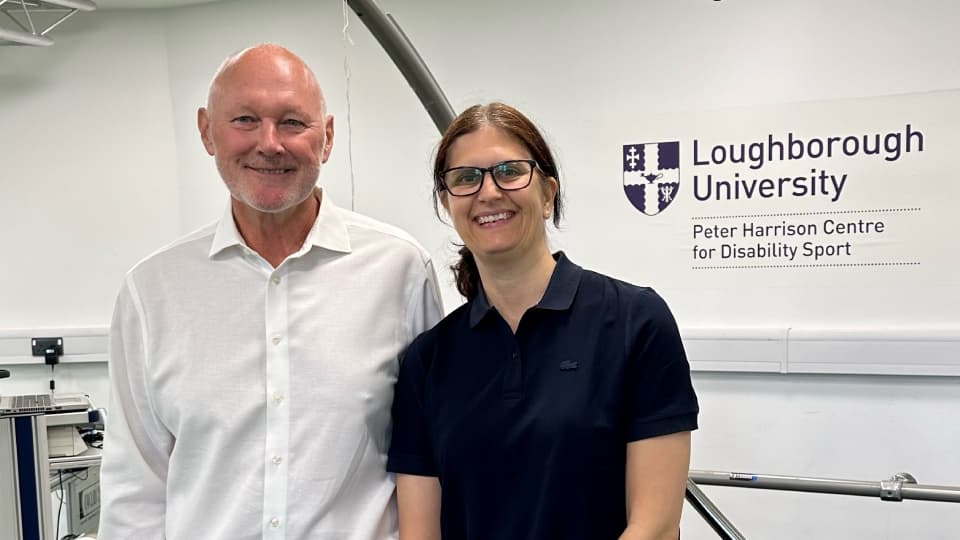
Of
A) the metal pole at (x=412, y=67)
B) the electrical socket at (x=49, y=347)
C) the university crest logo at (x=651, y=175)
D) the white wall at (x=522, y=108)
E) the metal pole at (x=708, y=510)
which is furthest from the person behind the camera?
the electrical socket at (x=49, y=347)

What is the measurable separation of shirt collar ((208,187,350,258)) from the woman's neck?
0.94ft

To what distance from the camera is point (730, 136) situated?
14.2ft

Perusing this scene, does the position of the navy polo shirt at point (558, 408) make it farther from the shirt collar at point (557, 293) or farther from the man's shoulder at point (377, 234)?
the man's shoulder at point (377, 234)

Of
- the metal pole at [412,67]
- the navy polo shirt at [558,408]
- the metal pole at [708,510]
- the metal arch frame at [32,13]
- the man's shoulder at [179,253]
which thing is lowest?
the metal pole at [708,510]

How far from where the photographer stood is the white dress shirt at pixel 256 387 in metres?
1.45

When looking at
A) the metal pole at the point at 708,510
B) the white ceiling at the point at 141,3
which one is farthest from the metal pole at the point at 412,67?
the white ceiling at the point at 141,3

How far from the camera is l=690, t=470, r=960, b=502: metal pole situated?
232 cm

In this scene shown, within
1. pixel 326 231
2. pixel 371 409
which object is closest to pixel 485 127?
pixel 326 231

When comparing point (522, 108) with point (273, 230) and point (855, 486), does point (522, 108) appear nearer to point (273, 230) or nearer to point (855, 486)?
point (855, 486)

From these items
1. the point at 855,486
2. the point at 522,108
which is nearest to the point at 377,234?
the point at 855,486

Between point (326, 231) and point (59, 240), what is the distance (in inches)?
179

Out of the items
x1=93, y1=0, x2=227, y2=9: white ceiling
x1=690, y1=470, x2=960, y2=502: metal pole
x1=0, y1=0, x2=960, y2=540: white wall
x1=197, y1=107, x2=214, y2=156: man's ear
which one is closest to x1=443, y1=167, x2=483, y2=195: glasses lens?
x1=197, y1=107, x2=214, y2=156: man's ear

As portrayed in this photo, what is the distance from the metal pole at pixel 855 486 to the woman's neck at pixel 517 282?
1.36 metres

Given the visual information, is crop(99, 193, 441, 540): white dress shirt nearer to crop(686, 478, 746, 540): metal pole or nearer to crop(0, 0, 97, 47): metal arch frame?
crop(686, 478, 746, 540): metal pole
